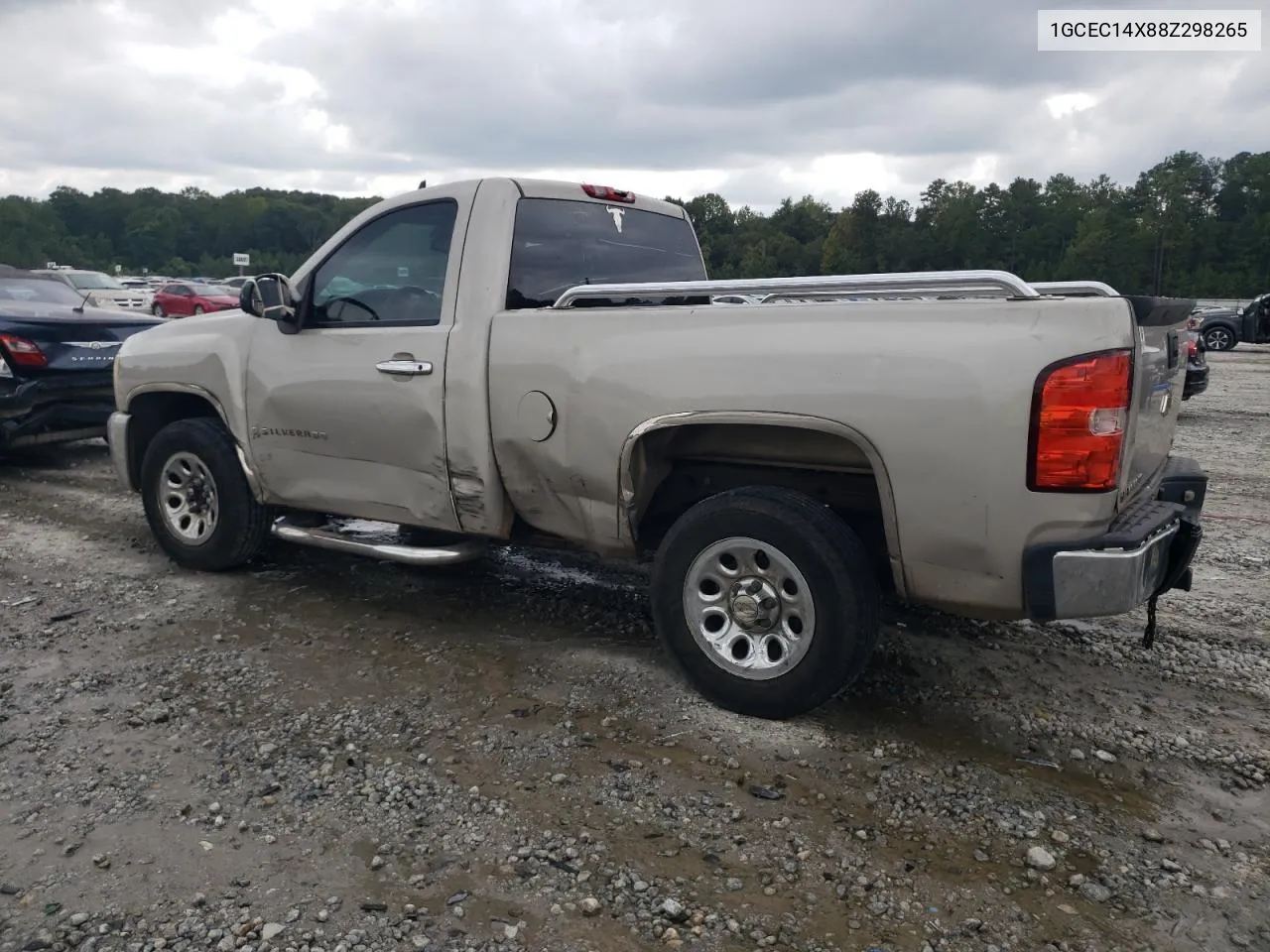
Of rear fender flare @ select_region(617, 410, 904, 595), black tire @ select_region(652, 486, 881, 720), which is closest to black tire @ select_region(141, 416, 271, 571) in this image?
rear fender flare @ select_region(617, 410, 904, 595)

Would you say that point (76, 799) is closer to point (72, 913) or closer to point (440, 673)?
point (72, 913)

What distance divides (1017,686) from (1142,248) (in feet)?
202

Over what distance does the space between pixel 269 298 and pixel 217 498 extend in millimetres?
1190

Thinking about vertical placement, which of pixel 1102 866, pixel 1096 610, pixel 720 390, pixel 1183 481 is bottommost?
pixel 1102 866

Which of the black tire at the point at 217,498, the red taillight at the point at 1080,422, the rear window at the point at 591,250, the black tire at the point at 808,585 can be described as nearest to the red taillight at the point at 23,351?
the black tire at the point at 217,498

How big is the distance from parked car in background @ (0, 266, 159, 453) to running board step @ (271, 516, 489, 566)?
3.90 metres

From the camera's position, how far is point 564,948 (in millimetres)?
2391

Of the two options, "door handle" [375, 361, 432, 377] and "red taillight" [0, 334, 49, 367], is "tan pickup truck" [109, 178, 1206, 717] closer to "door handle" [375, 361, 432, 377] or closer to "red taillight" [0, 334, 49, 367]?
"door handle" [375, 361, 432, 377]

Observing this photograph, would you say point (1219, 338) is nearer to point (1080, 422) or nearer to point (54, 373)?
point (1080, 422)

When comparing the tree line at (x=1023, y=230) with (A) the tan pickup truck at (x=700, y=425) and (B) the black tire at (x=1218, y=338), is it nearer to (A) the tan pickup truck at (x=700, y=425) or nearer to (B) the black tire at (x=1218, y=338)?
(B) the black tire at (x=1218, y=338)

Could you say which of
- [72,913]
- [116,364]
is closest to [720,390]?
[72,913]

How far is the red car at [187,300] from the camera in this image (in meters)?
28.2

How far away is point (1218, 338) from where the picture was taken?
23.3m

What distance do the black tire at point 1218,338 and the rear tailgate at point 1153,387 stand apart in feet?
73.5
